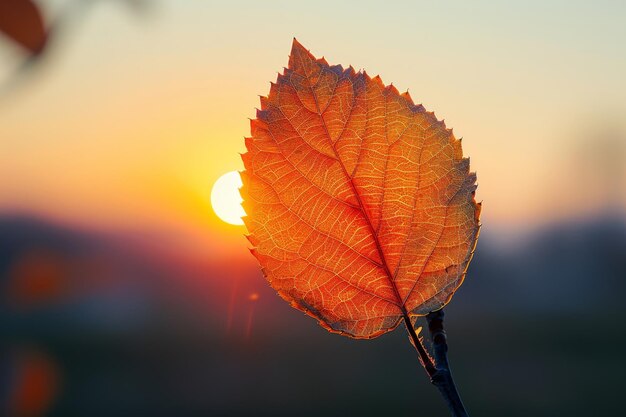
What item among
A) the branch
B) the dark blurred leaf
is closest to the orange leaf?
the branch

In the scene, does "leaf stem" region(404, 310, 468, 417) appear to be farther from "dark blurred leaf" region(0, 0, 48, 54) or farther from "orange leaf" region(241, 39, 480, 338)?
"dark blurred leaf" region(0, 0, 48, 54)

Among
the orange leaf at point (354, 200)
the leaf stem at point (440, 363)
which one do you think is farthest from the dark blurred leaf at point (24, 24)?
the leaf stem at point (440, 363)

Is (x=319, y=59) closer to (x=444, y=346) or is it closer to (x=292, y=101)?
(x=292, y=101)

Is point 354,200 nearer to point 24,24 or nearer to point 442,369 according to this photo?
point 442,369

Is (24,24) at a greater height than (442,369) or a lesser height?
greater

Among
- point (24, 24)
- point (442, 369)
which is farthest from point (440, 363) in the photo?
point (24, 24)
